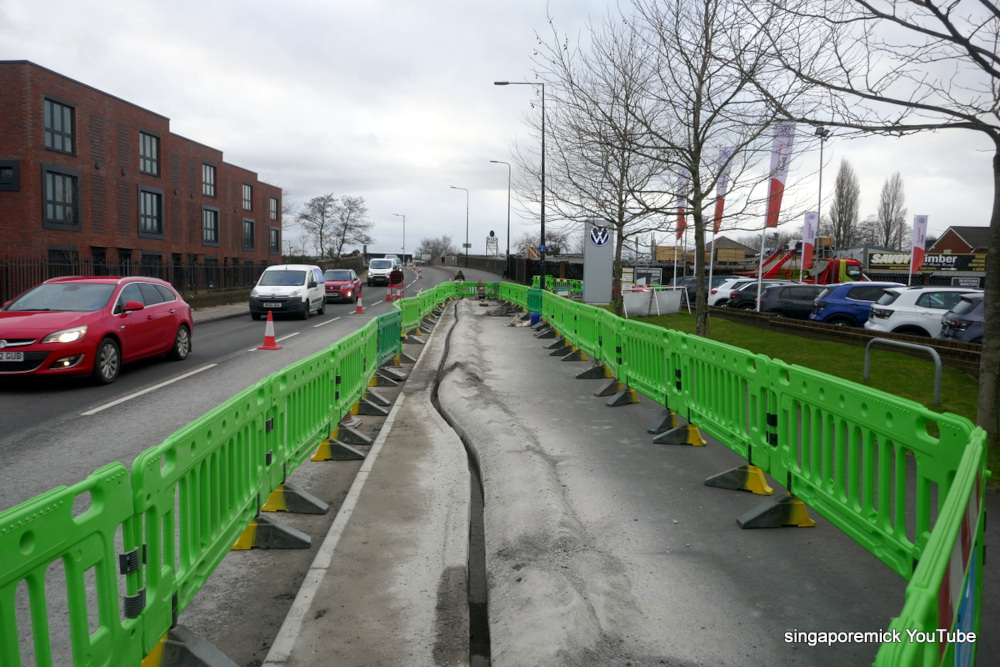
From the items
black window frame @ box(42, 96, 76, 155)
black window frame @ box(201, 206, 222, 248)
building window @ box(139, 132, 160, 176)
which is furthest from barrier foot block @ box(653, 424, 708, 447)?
black window frame @ box(201, 206, 222, 248)

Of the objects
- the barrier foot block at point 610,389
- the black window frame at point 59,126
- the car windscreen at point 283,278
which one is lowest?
the barrier foot block at point 610,389

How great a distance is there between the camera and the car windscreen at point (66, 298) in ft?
36.6

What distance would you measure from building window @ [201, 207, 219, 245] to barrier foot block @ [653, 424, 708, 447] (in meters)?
47.0

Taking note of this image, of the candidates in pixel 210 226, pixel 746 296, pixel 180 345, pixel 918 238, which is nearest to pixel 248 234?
pixel 210 226

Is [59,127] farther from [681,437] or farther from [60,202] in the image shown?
[681,437]

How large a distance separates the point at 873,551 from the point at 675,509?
1.84 m

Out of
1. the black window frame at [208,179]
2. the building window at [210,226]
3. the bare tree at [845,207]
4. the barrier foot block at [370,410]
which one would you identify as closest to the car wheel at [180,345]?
the barrier foot block at [370,410]

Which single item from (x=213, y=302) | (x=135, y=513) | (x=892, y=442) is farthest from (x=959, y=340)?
(x=213, y=302)

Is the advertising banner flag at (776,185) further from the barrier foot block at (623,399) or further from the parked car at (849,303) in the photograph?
the barrier foot block at (623,399)

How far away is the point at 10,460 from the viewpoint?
275 inches

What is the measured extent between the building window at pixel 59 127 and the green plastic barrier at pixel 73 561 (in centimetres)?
3507

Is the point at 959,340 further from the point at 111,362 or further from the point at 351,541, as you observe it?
the point at 111,362

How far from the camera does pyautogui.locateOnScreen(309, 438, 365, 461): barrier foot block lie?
24.5 ft

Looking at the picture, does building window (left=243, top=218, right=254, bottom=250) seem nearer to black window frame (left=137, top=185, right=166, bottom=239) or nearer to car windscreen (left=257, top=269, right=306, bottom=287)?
black window frame (left=137, top=185, right=166, bottom=239)
